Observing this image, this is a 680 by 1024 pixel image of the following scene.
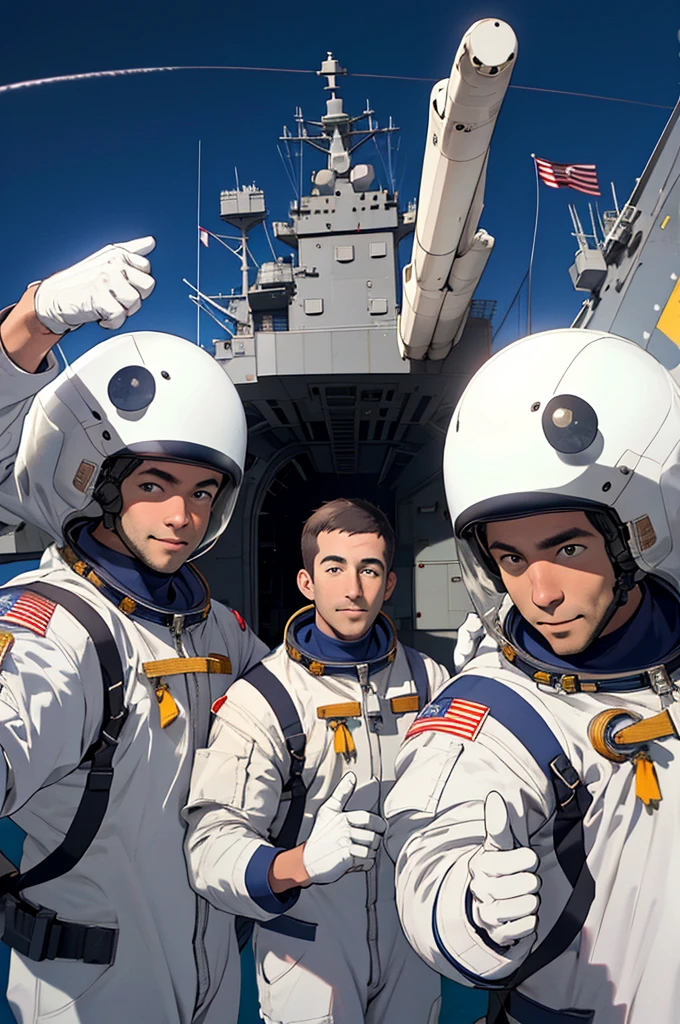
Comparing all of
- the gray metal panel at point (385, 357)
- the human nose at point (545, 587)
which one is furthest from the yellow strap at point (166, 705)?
the gray metal panel at point (385, 357)

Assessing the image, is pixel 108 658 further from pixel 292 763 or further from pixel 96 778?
pixel 292 763

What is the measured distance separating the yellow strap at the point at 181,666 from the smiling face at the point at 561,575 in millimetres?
865

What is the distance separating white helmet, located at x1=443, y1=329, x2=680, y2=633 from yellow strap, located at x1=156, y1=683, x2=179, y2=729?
0.88 meters

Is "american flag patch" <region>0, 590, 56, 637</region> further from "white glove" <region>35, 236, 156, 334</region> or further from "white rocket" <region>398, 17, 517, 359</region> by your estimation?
"white rocket" <region>398, 17, 517, 359</region>

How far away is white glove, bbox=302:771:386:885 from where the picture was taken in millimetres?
1161

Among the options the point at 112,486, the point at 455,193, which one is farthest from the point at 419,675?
the point at 455,193

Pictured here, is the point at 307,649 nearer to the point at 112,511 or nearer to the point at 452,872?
the point at 112,511

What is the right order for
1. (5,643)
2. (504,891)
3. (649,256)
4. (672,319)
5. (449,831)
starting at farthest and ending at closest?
(649,256) → (672,319) → (5,643) → (449,831) → (504,891)

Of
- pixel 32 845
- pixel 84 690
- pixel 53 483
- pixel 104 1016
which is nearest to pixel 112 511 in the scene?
pixel 53 483

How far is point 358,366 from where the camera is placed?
25.0 feet

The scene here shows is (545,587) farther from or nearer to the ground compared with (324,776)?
farther from the ground

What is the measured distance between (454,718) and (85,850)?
1024 mm

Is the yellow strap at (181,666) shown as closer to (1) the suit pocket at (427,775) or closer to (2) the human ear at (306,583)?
(2) the human ear at (306,583)

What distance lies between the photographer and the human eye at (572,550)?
4.15ft
